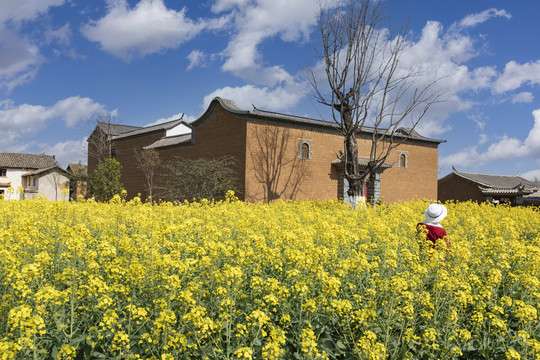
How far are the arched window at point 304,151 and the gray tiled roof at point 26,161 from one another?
128 feet

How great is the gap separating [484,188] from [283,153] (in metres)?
22.9

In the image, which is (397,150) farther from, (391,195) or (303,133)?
(303,133)

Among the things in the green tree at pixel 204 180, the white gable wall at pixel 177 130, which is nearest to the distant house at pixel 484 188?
the green tree at pixel 204 180

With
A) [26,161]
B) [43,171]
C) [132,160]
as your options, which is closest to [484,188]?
[132,160]

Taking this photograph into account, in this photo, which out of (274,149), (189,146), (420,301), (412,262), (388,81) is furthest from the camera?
(189,146)

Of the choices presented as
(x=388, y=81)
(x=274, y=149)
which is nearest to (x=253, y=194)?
(x=274, y=149)

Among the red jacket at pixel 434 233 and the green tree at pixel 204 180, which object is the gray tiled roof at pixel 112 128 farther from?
the red jacket at pixel 434 233

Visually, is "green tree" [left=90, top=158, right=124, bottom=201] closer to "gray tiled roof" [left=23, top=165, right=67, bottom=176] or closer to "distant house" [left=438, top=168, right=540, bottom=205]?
"gray tiled roof" [left=23, top=165, right=67, bottom=176]

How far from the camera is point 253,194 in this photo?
20609mm

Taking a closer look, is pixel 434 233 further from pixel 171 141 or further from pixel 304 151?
pixel 171 141

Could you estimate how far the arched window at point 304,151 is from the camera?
22608 millimetres

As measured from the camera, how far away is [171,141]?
27094 millimetres

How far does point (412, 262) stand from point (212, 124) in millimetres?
19097

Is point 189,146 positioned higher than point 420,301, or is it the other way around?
point 189,146
